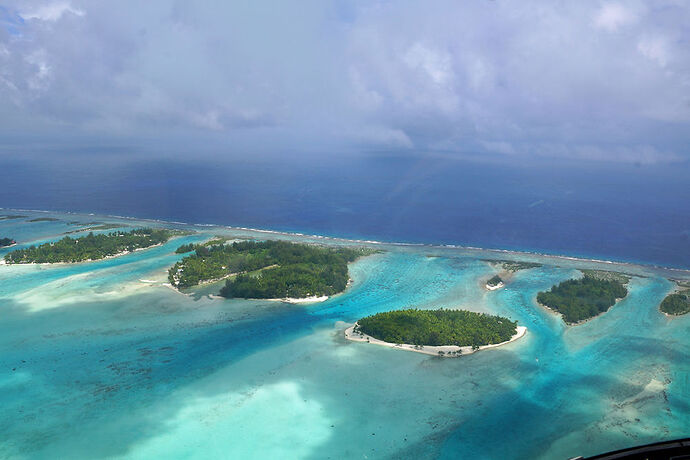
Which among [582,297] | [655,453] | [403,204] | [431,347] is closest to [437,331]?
[431,347]

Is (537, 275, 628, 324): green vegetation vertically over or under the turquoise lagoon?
over

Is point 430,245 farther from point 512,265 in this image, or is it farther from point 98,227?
point 98,227

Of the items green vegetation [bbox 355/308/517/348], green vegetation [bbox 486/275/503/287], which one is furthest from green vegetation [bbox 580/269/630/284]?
green vegetation [bbox 355/308/517/348]

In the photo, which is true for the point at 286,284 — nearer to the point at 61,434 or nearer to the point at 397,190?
the point at 61,434

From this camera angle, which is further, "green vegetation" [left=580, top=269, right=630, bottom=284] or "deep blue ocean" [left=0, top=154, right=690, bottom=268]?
"deep blue ocean" [left=0, top=154, right=690, bottom=268]

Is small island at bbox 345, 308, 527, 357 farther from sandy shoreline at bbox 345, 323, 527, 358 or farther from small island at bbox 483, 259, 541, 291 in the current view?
small island at bbox 483, 259, 541, 291

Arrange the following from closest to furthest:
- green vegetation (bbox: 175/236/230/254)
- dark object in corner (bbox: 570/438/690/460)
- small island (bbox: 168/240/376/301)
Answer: dark object in corner (bbox: 570/438/690/460), small island (bbox: 168/240/376/301), green vegetation (bbox: 175/236/230/254)

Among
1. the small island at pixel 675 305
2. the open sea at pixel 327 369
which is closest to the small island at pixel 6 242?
the open sea at pixel 327 369
